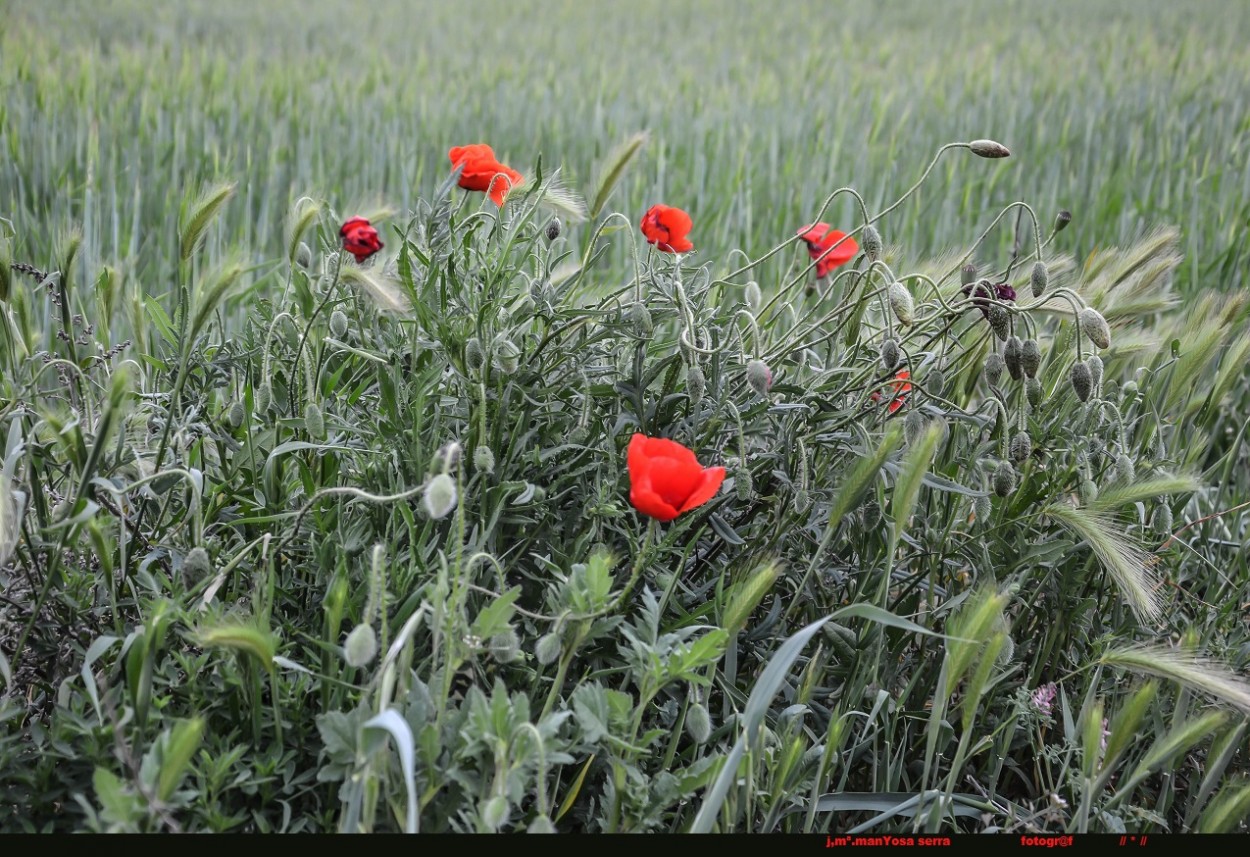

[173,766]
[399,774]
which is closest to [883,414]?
[399,774]

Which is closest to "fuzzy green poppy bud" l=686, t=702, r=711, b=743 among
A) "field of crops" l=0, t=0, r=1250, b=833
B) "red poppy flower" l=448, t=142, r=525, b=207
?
"field of crops" l=0, t=0, r=1250, b=833

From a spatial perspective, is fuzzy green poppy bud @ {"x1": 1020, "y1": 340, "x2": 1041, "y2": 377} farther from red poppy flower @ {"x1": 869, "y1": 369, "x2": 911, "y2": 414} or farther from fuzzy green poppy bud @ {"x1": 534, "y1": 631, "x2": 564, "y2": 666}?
fuzzy green poppy bud @ {"x1": 534, "y1": 631, "x2": 564, "y2": 666}

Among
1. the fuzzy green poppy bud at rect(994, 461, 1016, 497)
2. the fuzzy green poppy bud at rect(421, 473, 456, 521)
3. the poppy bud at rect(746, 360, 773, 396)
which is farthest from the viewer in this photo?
the fuzzy green poppy bud at rect(994, 461, 1016, 497)

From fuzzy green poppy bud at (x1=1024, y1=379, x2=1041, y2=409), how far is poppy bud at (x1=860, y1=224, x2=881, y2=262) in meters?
0.22

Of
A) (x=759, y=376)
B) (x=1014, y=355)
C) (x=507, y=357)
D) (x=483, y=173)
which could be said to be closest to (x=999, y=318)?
(x=1014, y=355)

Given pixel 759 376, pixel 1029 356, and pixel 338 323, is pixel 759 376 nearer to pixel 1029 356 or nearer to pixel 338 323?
pixel 1029 356

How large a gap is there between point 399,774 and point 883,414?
0.71 metres

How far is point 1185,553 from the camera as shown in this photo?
1.46m

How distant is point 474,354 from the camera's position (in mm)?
1002

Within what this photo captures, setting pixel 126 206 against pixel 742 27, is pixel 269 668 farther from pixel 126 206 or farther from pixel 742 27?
pixel 742 27

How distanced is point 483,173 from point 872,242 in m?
0.47

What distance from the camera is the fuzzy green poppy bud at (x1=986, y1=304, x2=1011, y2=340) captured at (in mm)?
1048

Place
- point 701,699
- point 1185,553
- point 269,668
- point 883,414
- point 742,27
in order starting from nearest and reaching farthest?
point 269,668, point 701,699, point 883,414, point 1185,553, point 742,27

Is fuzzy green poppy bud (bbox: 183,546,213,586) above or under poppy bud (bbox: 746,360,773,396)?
under
